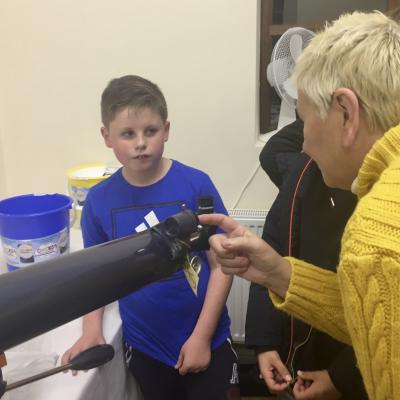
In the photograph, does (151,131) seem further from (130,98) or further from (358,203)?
(358,203)

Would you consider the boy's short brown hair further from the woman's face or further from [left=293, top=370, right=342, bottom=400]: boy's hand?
[left=293, top=370, right=342, bottom=400]: boy's hand

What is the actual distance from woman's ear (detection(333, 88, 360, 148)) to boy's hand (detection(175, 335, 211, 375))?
2.15 ft

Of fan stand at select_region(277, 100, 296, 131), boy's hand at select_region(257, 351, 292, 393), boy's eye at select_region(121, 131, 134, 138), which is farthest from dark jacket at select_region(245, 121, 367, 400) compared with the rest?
fan stand at select_region(277, 100, 296, 131)

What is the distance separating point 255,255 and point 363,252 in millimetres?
375

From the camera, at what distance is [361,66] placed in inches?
27.5

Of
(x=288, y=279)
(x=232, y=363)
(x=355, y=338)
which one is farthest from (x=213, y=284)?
(x=355, y=338)

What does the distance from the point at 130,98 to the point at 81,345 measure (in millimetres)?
624

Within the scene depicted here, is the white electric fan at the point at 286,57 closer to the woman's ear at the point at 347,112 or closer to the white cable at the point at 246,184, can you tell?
the white cable at the point at 246,184

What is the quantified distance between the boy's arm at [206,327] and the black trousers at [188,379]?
1.5 inches

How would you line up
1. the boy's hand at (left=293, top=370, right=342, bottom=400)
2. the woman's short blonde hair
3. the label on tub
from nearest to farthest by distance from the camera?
the woman's short blonde hair
the boy's hand at (left=293, top=370, right=342, bottom=400)
the label on tub

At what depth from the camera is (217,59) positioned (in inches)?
66.9

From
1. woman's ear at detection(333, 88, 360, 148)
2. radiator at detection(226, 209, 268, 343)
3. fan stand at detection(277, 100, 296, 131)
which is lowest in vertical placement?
radiator at detection(226, 209, 268, 343)

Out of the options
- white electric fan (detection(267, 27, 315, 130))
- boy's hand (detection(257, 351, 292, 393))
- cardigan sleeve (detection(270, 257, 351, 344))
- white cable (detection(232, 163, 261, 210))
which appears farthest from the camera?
white cable (detection(232, 163, 261, 210))

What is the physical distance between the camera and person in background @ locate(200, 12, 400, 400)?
501 mm
